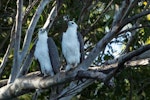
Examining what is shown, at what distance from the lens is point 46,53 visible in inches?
268

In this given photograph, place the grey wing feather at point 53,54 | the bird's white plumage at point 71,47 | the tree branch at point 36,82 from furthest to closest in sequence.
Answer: the bird's white plumage at point 71,47 → the grey wing feather at point 53,54 → the tree branch at point 36,82

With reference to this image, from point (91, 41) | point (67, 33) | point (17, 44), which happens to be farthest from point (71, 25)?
point (91, 41)

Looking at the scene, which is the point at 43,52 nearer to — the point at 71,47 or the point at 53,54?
A: the point at 53,54

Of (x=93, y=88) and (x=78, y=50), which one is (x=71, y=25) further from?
(x=93, y=88)

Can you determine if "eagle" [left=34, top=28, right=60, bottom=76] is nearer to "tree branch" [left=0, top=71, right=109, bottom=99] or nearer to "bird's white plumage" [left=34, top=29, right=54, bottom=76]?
"bird's white plumage" [left=34, top=29, right=54, bottom=76]

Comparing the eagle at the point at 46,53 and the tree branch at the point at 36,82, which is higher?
the eagle at the point at 46,53

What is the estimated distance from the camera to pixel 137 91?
29.4 ft

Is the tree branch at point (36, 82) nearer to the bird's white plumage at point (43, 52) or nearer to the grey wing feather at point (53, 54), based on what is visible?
the grey wing feather at point (53, 54)

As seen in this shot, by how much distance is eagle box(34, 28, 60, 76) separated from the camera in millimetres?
6551

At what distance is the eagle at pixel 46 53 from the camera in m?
6.55

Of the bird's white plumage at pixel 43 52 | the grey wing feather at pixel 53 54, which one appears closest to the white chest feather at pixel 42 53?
the bird's white plumage at pixel 43 52

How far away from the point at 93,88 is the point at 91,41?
0.99m

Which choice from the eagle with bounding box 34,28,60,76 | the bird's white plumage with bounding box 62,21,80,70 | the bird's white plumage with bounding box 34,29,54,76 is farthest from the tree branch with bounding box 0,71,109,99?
the bird's white plumage with bounding box 62,21,80,70

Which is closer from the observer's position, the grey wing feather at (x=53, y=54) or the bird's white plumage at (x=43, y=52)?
the grey wing feather at (x=53, y=54)
